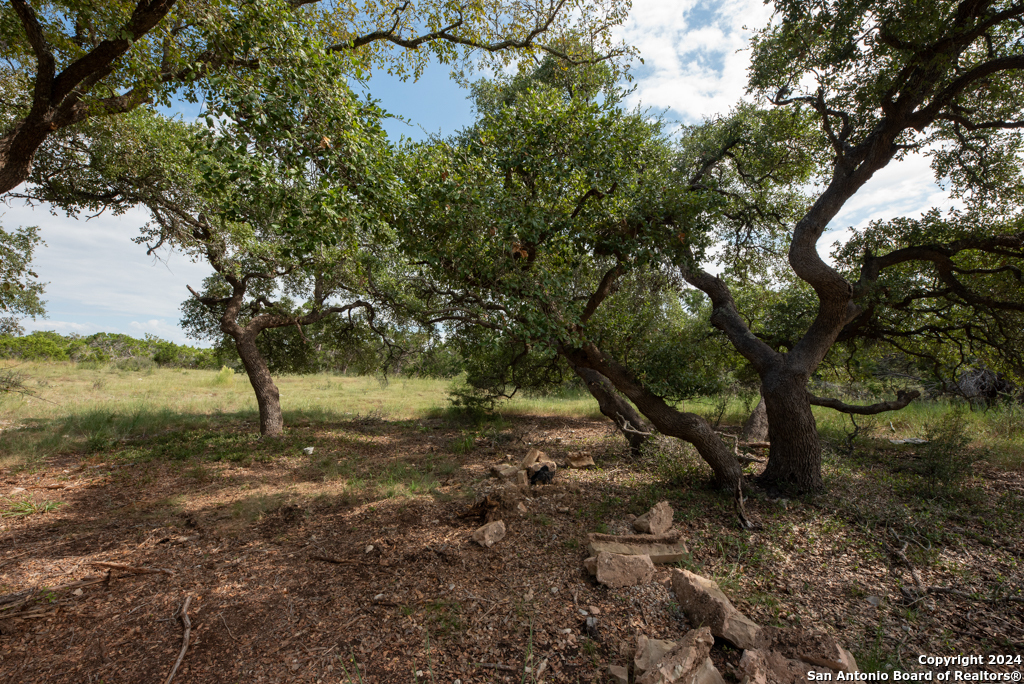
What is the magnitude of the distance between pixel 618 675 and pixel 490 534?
2.36 meters

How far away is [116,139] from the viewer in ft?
26.8

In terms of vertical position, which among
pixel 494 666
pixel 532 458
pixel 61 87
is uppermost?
pixel 61 87

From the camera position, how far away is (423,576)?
432 centimetres

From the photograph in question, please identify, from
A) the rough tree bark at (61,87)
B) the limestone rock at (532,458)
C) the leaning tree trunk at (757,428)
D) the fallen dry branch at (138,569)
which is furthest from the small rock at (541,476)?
the rough tree bark at (61,87)

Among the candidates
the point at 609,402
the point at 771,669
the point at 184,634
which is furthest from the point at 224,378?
the point at 771,669

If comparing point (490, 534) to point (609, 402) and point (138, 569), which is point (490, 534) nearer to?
point (138, 569)

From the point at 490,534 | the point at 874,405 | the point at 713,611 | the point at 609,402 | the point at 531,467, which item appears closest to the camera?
the point at 713,611

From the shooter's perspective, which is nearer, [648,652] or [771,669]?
[771,669]

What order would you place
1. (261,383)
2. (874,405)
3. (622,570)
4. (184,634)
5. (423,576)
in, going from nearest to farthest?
1. (184,634)
2. (622,570)
3. (423,576)
4. (874,405)
5. (261,383)

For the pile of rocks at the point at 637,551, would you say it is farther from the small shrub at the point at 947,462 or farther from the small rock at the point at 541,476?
the small shrub at the point at 947,462

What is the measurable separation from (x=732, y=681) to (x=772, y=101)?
859cm

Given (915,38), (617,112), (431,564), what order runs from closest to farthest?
1. (431,564)
2. (915,38)
3. (617,112)

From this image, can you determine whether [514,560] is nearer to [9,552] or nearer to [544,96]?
[9,552]

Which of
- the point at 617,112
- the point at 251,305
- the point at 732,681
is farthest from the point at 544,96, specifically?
the point at 251,305
